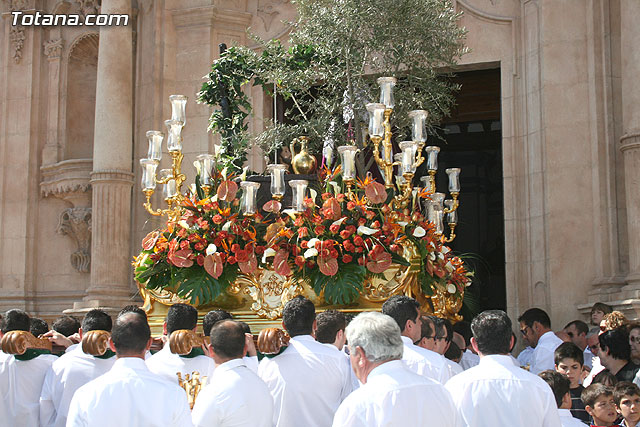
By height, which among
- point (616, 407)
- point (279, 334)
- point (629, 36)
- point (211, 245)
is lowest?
point (616, 407)

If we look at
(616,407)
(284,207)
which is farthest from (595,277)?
(616,407)

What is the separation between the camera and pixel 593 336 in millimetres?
8422

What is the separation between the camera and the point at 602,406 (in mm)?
5453

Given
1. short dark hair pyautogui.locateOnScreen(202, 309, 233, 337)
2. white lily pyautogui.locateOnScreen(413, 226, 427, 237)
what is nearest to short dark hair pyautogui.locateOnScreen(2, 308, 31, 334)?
short dark hair pyautogui.locateOnScreen(202, 309, 233, 337)

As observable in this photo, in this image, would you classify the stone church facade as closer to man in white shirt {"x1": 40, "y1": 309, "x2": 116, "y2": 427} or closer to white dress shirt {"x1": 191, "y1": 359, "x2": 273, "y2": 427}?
man in white shirt {"x1": 40, "y1": 309, "x2": 116, "y2": 427}

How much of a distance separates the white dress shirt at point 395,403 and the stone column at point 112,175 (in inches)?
365

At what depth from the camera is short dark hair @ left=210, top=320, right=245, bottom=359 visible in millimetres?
4793

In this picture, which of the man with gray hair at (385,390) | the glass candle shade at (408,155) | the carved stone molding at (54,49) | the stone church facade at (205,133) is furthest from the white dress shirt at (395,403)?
the carved stone molding at (54,49)

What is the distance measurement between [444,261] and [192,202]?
7.51 ft

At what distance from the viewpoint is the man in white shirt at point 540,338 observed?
8672 millimetres

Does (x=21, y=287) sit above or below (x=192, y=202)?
below

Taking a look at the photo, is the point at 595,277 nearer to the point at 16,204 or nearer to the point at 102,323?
the point at 102,323

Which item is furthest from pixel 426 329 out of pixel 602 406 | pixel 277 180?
pixel 277 180

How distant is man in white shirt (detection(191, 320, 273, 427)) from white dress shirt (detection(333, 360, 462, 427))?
908 millimetres
